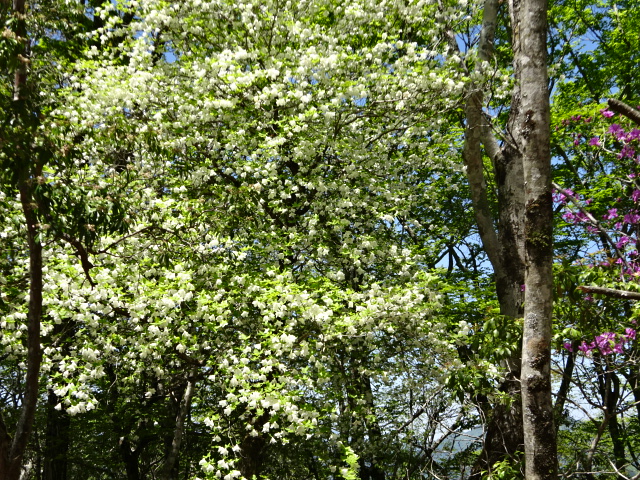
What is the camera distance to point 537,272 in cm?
328

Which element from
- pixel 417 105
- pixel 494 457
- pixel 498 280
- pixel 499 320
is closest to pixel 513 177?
pixel 498 280

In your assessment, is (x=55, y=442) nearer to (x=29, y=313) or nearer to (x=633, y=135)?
(x=29, y=313)

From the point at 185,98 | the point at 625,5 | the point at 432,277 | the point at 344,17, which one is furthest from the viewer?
the point at 625,5

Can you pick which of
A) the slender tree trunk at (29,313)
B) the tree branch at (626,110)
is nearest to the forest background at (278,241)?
the slender tree trunk at (29,313)

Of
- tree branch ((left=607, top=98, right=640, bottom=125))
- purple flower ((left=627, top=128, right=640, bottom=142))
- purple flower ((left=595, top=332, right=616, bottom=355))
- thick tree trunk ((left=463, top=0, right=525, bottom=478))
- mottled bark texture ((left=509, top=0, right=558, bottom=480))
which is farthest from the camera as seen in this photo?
purple flower ((left=627, top=128, right=640, bottom=142))

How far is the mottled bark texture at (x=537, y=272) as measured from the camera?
3.17 metres

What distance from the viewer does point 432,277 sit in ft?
26.9

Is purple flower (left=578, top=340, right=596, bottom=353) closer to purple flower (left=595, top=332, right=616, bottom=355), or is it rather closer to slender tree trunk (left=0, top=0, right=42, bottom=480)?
purple flower (left=595, top=332, right=616, bottom=355)

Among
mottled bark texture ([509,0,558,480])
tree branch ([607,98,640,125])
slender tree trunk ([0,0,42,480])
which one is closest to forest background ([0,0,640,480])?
slender tree trunk ([0,0,42,480])

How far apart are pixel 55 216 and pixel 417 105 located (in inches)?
257

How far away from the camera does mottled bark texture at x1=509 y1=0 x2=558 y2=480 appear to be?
3.17 meters

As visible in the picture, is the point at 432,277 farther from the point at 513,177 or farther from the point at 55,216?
the point at 55,216

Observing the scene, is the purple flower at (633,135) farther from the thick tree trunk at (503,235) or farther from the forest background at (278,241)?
the thick tree trunk at (503,235)

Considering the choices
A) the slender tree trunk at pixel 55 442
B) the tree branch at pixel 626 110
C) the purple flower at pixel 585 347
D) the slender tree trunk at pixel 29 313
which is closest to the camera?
the tree branch at pixel 626 110
